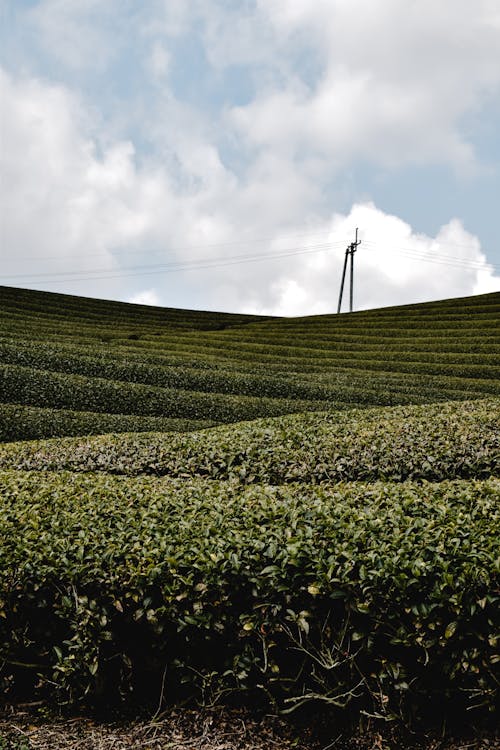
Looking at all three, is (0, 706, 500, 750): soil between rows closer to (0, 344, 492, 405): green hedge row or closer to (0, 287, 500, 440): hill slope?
(0, 287, 500, 440): hill slope

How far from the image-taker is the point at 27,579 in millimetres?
6816

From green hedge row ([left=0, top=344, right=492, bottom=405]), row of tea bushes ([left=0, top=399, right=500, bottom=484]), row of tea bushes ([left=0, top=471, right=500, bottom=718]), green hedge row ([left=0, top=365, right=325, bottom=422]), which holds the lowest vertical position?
row of tea bushes ([left=0, top=471, right=500, bottom=718])

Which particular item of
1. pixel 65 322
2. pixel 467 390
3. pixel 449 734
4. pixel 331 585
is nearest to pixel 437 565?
pixel 331 585

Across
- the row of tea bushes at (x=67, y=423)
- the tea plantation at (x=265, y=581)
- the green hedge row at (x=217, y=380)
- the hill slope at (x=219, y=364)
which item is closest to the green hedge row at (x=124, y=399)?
the hill slope at (x=219, y=364)

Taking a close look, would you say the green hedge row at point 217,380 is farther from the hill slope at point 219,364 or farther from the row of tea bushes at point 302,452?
the row of tea bushes at point 302,452

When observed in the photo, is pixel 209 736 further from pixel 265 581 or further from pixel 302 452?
pixel 302 452

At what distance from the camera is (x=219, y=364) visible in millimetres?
33312

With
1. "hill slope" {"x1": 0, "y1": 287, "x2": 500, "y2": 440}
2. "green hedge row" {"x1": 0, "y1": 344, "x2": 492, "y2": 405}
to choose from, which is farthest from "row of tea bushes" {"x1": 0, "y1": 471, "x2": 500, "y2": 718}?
"green hedge row" {"x1": 0, "y1": 344, "x2": 492, "y2": 405}

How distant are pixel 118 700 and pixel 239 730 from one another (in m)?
1.28

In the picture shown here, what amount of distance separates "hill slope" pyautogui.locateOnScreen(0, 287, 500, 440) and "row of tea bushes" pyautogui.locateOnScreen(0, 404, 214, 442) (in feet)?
0.14

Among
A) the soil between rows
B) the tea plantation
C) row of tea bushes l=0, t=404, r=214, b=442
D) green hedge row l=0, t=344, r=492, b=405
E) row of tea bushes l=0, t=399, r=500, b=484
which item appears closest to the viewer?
the soil between rows

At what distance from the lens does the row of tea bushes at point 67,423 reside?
20250 millimetres

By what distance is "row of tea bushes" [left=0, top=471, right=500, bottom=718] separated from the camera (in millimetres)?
5957

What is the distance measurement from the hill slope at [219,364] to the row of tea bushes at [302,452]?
658 centimetres
